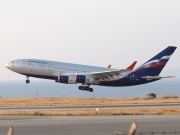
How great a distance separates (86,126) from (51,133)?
3551 mm

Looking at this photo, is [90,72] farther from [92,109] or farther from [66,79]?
[92,109]

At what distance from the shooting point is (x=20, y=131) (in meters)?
22.3

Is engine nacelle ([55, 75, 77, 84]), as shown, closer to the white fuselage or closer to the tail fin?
the white fuselage

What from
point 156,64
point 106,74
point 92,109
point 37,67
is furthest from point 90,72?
point 92,109

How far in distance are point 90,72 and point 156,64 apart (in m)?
10.6

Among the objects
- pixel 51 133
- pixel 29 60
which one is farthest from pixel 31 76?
pixel 51 133

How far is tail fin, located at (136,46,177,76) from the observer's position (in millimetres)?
63125

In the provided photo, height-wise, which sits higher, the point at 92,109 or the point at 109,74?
the point at 109,74

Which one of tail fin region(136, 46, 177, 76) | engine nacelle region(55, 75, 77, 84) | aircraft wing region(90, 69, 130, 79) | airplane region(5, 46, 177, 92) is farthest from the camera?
tail fin region(136, 46, 177, 76)

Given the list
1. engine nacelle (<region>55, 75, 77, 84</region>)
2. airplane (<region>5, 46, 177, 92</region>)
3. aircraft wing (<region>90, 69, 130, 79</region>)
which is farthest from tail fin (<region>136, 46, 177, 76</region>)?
engine nacelle (<region>55, 75, 77, 84</region>)

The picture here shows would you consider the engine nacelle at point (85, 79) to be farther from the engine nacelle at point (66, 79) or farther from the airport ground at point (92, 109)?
the airport ground at point (92, 109)

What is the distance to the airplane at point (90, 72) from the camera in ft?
189

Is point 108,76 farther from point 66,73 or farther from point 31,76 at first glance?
point 31,76

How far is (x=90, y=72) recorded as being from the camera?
60.7m
